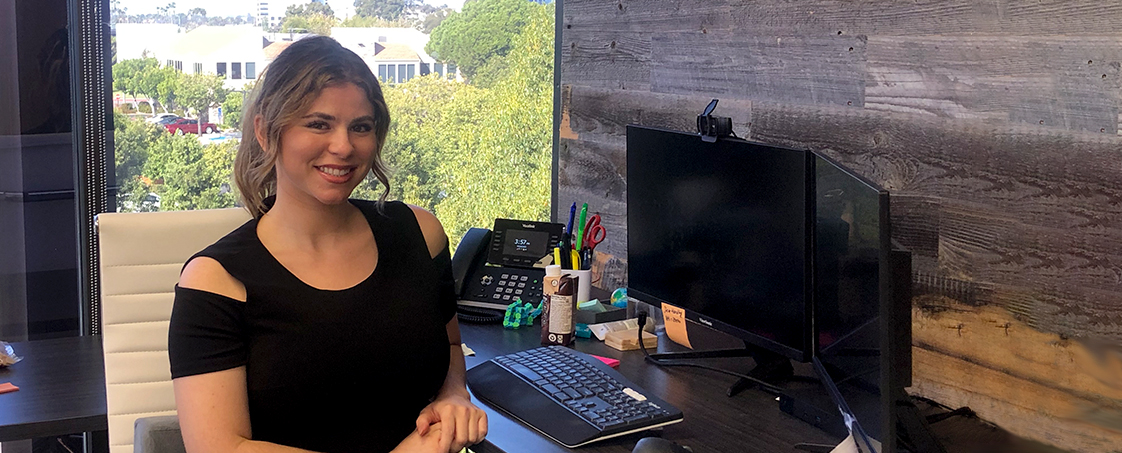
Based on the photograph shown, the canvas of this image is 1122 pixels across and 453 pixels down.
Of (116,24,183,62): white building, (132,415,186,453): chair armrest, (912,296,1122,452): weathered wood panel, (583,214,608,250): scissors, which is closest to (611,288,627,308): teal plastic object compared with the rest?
(583,214,608,250): scissors

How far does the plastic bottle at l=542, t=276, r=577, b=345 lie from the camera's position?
1.88m

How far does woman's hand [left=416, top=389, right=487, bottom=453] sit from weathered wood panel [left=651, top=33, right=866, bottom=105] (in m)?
0.86

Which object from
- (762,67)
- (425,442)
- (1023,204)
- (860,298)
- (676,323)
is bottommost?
(425,442)

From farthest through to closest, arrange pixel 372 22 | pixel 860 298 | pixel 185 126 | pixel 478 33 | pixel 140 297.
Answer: pixel 478 33 < pixel 372 22 < pixel 185 126 < pixel 140 297 < pixel 860 298

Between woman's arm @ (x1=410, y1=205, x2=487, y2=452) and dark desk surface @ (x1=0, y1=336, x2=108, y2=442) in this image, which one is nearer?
woman's arm @ (x1=410, y1=205, x2=487, y2=452)

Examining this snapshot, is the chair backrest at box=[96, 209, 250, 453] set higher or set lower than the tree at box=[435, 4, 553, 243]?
lower

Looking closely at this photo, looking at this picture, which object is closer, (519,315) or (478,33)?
(519,315)

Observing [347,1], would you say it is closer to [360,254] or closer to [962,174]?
[360,254]

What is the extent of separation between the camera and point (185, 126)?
2.63 metres

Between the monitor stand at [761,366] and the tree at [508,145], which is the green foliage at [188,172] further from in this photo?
the monitor stand at [761,366]

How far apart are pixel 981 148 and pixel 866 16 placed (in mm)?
325

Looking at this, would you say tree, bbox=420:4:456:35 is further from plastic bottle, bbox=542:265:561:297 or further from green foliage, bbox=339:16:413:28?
plastic bottle, bbox=542:265:561:297

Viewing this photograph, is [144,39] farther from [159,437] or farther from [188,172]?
[159,437]

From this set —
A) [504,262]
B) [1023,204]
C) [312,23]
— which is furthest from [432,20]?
[1023,204]
